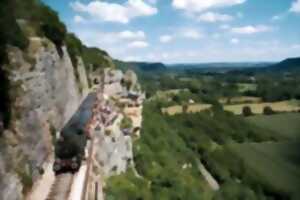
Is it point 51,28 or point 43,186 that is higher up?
point 51,28

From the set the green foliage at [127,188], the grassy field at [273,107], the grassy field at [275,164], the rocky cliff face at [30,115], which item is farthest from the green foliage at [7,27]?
the grassy field at [273,107]

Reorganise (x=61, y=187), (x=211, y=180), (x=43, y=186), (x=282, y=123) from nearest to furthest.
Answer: (x=61, y=187), (x=43, y=186), (x=211, y=180), (x=282, y=123)

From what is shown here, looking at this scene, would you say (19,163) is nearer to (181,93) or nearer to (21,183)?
(21,183)

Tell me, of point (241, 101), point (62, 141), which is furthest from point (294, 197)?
point (241, 101)

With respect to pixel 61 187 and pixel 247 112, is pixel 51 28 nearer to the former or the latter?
pixel 61 187

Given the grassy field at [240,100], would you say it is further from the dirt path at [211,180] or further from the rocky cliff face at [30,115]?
the rocky cliff face at [30,115]

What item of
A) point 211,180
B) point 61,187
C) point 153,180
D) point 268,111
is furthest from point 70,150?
point 268,111

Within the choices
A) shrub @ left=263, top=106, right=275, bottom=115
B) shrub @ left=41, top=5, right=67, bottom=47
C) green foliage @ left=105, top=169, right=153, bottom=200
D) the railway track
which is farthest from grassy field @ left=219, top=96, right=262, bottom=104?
the railway track
